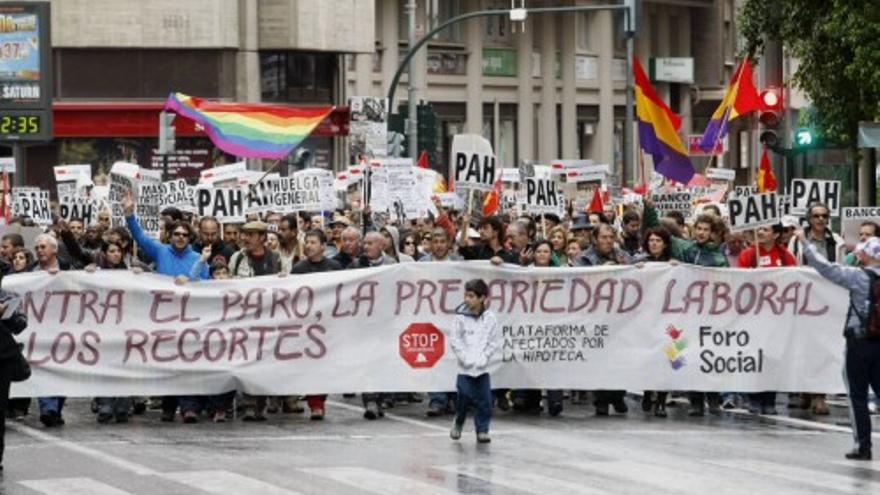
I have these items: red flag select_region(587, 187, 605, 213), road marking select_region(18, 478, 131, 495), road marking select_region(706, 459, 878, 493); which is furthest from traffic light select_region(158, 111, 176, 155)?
road marking select_region(18, 478, 131, 495)

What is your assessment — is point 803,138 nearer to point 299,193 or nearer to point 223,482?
point 299,193

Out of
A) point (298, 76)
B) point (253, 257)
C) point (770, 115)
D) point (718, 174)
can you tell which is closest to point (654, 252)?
point (253, 257)

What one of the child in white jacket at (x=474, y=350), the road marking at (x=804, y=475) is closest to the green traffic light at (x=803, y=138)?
the child in white jacket at (x=474, y=350)

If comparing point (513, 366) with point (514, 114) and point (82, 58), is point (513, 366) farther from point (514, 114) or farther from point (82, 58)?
point (514, 114)

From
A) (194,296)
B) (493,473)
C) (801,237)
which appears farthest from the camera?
(194,296)

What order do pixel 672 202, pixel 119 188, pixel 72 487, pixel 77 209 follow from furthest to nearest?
pixel 672 202
pixel 77 209
pixel 119 188
pixel 72 487

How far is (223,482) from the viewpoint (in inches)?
623

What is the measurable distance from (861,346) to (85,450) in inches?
212

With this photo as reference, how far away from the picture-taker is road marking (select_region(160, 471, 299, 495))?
15438 millimetres

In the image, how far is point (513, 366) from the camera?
21016 millimetres

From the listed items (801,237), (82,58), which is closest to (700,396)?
(801,237)

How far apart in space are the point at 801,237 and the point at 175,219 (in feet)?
22.8

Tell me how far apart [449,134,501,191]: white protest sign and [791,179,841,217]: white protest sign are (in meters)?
3.59

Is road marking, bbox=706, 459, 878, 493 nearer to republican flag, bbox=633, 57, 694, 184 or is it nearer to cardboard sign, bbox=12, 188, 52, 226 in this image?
cardboard sign, bbox=12, 188, 52, 226
